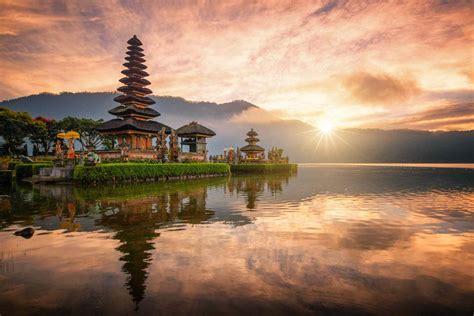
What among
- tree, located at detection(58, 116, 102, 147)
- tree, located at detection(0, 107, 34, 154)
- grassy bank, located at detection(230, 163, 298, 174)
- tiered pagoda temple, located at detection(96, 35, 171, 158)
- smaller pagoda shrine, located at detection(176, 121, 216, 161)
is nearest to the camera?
tiered pagoda temple, located at detection(96, 35, 171, 158)

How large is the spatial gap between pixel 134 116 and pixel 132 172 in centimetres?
2155

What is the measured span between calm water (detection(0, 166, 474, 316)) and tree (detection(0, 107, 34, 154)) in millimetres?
53410

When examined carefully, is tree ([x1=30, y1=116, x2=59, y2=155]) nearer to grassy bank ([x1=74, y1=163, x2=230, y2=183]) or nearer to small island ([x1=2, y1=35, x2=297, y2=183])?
small island ([x1=2, y1=35, x2=297, y2=183])

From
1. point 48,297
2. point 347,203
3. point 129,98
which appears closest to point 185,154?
point 129,98

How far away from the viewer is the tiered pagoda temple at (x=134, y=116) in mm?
42844

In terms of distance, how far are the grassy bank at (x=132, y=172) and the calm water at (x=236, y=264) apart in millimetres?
14349

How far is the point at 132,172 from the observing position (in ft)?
90.0

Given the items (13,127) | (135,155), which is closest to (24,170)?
(135,155)

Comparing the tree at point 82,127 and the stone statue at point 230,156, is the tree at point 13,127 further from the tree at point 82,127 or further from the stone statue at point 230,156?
the stone statue at point 230,156

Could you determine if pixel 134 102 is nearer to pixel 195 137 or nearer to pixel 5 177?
pixel 195 137

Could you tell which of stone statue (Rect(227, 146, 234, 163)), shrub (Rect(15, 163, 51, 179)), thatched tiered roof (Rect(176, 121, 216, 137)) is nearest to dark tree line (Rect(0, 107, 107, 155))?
shrub (Rect(15, 163, 51, 179))

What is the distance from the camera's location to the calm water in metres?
4.30

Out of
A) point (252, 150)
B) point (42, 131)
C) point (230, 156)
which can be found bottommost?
point (230, 156)

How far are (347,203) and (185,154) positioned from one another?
35.2 m
